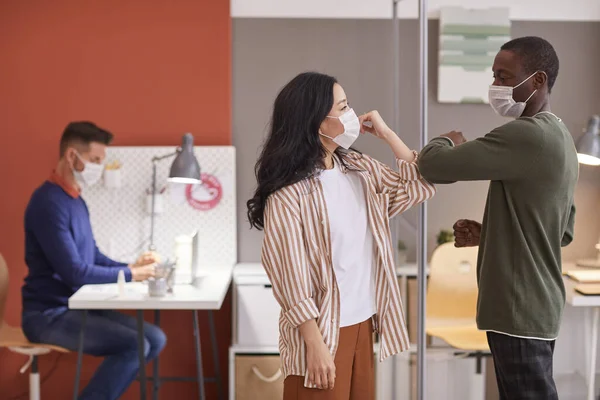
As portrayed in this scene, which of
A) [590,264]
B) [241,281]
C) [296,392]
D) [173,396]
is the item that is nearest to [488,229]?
[590,264]

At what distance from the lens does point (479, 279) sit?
2.03 m

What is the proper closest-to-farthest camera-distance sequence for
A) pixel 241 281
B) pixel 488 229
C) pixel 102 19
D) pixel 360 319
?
1. pixel 488 229
2. pixel 360 319
3. pixel 241 281
4. pixel 102 19

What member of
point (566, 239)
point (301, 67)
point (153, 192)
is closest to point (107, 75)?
point (153, 192)

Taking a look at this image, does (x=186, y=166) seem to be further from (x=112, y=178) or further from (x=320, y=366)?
(x=320, y=366)

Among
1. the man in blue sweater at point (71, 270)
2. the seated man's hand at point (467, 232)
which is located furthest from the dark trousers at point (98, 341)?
the seated man's hand at point (467, 232)

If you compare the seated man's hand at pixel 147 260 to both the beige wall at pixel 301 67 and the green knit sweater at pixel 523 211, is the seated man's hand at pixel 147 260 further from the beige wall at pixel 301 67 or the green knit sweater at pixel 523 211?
the green knit sweater at pixel 523 211

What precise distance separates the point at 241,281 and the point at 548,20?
2.04m

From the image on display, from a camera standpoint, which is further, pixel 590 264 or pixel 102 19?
pixel 102 19

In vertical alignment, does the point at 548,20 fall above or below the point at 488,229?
above

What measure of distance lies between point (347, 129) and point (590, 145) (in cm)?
67

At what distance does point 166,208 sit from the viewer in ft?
13.1

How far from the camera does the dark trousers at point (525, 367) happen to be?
191 cm

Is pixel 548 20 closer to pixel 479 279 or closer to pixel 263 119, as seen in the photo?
pixel 479 279

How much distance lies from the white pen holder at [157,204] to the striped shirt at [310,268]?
196cm
